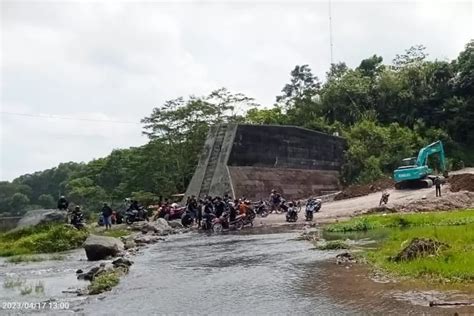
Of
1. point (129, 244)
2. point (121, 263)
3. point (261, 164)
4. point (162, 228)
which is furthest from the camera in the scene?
point (261, 164)

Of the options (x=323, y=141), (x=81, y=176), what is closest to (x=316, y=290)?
(x=323, y=141)

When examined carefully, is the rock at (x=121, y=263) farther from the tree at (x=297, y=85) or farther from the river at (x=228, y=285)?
the tree at (x=297, y=85)

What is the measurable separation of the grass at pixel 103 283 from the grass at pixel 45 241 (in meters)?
8.57

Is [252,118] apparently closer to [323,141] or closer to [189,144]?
[189,144]

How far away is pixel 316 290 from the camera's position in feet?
30.1

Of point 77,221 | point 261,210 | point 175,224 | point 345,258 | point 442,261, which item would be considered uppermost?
point 261,210

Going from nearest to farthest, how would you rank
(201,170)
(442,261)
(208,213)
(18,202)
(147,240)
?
(442,261)
(147,240)
(208,213)
(201,170)
(18,202)

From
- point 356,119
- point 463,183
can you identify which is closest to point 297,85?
point 356,119

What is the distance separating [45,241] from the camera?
1950cm

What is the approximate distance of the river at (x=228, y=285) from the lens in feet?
26.8

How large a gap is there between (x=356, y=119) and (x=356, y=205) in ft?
75.2

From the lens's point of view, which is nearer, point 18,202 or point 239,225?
point 239,225

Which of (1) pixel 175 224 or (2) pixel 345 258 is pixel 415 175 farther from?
(2) pixel 345 258

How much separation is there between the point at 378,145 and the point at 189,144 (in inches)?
616
